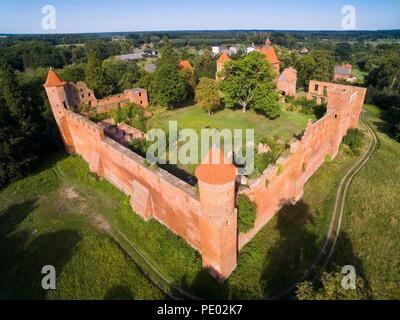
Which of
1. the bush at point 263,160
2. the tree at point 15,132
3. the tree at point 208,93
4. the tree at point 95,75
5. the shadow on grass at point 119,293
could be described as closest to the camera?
the shadow on grass at point 119,293

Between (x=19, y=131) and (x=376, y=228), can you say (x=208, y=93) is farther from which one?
(x=376, y=228)

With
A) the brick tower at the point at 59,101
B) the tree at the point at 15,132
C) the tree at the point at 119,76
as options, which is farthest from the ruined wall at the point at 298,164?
the tree at the point at 119,76

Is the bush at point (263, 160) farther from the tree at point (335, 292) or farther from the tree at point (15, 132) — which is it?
the tree at point (15, 132)

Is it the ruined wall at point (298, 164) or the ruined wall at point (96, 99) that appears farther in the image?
the ruined wall at point (96, 99)

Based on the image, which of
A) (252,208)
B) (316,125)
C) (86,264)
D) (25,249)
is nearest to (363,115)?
(316,125)

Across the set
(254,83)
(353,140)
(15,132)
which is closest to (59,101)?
(15,132)
